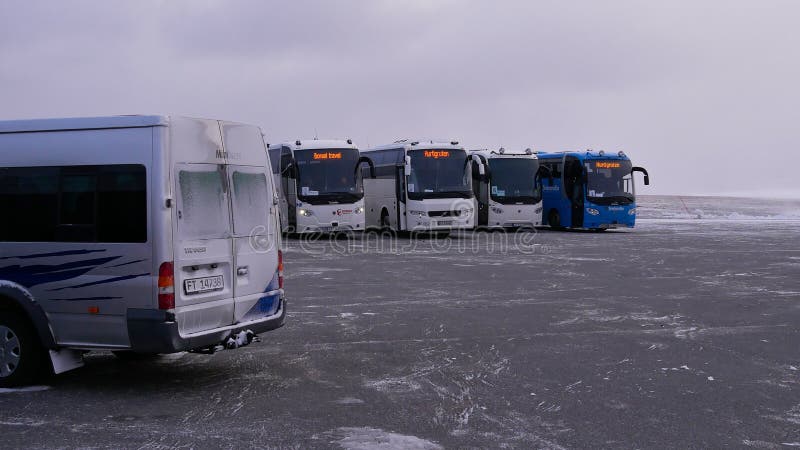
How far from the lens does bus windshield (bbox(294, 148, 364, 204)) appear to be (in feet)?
97.8

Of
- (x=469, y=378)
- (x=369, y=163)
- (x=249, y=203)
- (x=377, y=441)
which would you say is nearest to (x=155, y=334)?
(x=249, y=203)

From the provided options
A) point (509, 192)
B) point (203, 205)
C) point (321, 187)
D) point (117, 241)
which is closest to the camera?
point (117, 241)

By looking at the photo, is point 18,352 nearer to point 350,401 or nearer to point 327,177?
point 350,401

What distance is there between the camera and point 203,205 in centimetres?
814

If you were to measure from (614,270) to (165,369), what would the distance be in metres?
12.2

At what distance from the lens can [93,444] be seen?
250 inches

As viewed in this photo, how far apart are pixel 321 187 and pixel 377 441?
2376cm

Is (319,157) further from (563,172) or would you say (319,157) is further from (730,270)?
(730,270)

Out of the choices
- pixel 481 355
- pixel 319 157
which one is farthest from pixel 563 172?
pixel 481 355

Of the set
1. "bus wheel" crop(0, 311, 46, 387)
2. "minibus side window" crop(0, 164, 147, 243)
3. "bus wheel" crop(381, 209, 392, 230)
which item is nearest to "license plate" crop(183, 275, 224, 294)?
"minibus side window" crop(0, 164, 147, 243)

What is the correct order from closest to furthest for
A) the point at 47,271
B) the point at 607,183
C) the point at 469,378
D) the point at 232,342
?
the point at 47,271 → the point at 232,342 → the point at 469,378 → the point at 607,183

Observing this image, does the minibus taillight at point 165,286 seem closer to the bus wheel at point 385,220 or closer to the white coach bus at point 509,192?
the bus wheel at point 385,220

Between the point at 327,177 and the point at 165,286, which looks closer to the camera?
the point at 165,286

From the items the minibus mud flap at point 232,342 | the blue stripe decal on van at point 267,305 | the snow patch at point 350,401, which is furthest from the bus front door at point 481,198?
the snow patch at point 350,401
